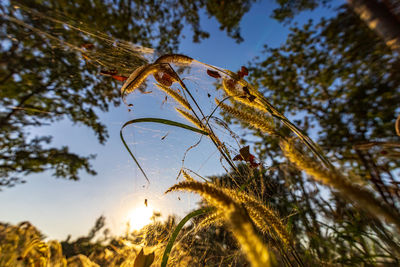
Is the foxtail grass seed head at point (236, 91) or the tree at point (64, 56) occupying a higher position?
the tree at point (64, 56)

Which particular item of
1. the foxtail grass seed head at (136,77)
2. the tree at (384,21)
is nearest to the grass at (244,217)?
the foxtail grass seed head at (136,77)

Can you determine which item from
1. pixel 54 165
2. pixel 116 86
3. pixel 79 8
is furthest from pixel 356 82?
pixel 54 165

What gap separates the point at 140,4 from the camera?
14.1 ft

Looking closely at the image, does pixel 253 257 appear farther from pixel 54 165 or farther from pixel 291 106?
pixel 54 165

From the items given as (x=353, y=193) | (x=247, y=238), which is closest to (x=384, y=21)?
(x=353, y=193)

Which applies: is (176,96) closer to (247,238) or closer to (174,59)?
(174,59)

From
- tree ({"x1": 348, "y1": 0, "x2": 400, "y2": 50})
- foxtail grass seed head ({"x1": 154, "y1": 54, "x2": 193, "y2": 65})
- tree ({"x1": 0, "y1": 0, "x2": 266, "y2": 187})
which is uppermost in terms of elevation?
tree ({"x1": 0, "y1": 0, "x2": 266, "y2": 187})

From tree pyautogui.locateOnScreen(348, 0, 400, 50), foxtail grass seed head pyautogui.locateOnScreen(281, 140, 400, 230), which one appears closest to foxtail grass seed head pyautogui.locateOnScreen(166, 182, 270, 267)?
foxtail grass seed head pyautogui.locateOnScreen(281, 140, 400, 230)

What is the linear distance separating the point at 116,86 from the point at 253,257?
4.62m

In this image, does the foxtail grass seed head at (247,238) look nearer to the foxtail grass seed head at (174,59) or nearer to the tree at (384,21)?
the foxtail grass seed head at (174,59)

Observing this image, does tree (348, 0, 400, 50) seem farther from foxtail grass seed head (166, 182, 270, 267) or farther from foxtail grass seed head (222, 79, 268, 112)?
foxtail grass seed head (166, 182, 270, 267)

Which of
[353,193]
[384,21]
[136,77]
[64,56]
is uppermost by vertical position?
[64,56]

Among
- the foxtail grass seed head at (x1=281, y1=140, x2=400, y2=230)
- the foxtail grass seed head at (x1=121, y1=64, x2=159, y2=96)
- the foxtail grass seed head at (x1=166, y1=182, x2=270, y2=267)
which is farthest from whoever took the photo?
the foxtail grass seed head at (x1=121, y1=64, x2=159, y2=96)

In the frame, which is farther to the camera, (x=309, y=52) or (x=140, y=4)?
(x=140, y=4)
